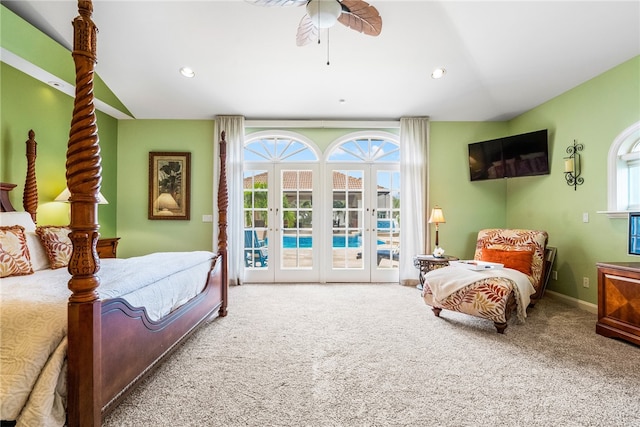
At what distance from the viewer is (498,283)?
289 cm

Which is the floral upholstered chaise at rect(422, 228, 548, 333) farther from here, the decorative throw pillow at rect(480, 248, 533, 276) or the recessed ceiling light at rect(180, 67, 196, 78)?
the recessed ceiling light at rect(180, 67, 196, 78)

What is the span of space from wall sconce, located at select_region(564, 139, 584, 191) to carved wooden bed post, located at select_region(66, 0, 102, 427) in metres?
4.78

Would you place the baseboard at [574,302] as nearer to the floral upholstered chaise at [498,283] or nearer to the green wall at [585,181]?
the green wall at [585,181]

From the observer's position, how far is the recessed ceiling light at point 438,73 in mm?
3791

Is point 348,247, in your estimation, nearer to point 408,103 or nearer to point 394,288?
point 394,288

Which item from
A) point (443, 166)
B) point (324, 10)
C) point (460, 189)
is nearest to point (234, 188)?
point (324, 10)

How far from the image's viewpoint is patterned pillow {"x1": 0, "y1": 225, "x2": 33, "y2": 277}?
212 cm

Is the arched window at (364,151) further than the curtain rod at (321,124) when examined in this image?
Yes

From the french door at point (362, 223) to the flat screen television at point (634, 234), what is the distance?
2.75 meters

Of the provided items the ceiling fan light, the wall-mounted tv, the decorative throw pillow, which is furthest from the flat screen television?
the ceiling fan light

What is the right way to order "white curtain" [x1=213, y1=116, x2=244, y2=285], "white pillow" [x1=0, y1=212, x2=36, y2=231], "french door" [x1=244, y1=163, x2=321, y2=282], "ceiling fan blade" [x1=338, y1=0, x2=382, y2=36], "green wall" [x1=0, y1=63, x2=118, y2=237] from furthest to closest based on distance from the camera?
1. "french door" [x1=244, y1=163, x2=321, y2=282]
2. "white curtain" [x1=213, y1=116, x2=244, y2=285]
3. "green wall" [x1=0, y1=63, x2=118, y2=237]
4. "white pillow" [x1=0, y1=212, x2=36, y2=231]
5. "ceiling fan blade" [x1=338, y1=0, x2=382, y2=36]

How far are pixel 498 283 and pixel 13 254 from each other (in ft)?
13.1

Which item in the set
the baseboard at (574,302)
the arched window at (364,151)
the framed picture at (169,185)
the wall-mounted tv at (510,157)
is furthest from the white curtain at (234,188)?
the baseboard at (574,302)

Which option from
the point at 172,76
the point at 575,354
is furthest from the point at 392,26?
the point at 575,354
